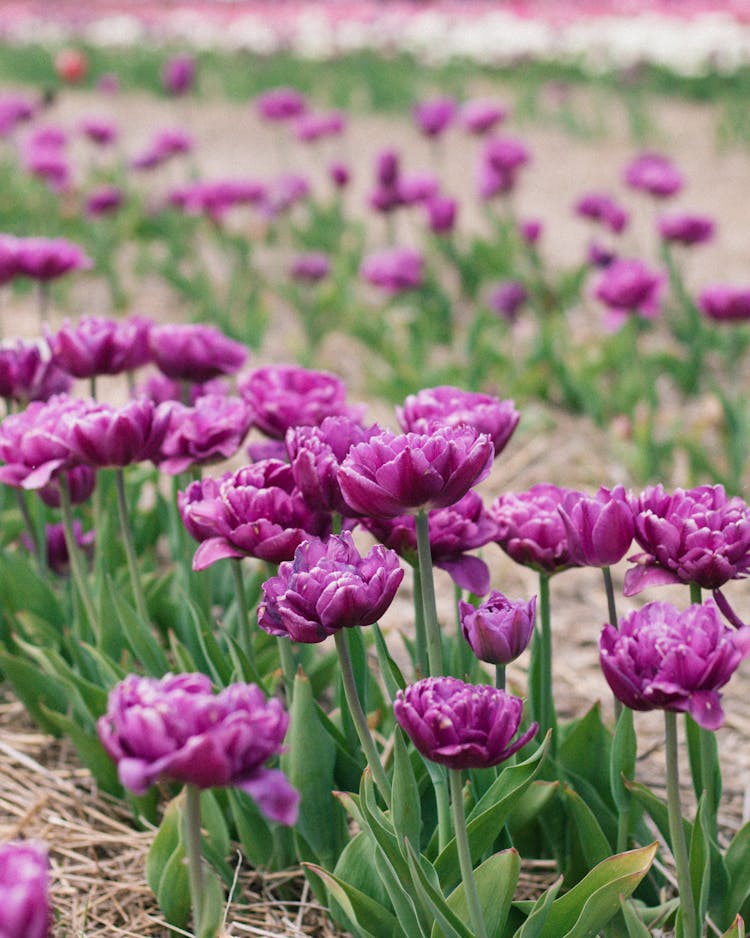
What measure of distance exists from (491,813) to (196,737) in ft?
1.54

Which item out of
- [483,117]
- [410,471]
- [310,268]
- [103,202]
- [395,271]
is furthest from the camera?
[483,117]

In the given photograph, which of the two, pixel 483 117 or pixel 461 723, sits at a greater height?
pixel 461 723

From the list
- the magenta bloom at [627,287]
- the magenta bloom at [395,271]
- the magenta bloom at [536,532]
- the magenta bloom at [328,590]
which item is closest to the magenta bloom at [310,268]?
the magenta bloom at [395,271]

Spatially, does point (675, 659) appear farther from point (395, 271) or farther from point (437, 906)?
point (395, 271)

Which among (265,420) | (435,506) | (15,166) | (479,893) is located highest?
(435,506)

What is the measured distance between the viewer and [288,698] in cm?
148

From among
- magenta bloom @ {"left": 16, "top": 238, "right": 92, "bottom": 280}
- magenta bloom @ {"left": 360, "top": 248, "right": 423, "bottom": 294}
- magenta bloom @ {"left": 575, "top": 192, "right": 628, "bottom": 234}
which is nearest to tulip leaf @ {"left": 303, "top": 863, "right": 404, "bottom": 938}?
magenta bloom @ {"left": 16, "top": 238, "right": 92, "bottom": 280}

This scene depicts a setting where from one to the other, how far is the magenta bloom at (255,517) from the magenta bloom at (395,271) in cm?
266

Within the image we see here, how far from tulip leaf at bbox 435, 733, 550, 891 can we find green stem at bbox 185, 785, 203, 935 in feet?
0.97

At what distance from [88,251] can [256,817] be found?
3839 millimetres

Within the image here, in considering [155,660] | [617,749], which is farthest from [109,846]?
[617,749]

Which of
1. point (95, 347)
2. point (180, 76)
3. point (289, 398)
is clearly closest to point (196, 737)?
point (289, 398)

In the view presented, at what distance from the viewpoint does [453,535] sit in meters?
1.30

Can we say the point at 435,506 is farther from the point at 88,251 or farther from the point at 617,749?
the point at 88,251
